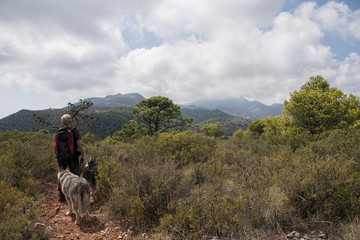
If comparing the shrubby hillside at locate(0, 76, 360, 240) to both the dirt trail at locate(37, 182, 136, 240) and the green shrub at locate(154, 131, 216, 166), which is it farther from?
the green shrub at locate(154, 131, 216, 166)

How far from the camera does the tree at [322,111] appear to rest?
10.3 m

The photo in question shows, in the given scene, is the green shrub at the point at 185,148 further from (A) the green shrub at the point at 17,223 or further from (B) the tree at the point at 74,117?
(B) the tree at the point at 74,117

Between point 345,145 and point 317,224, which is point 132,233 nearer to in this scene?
point 317,224

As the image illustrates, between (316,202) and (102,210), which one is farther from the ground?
(316,202)

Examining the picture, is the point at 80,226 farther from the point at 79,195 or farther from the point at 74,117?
the point at 74,117

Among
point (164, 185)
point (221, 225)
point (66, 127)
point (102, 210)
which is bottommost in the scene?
point (102, 210)

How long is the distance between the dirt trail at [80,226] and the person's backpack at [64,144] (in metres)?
1.05

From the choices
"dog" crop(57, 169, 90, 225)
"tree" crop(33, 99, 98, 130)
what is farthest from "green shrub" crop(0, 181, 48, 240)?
"tree" crop(33, 99, 98, 130)

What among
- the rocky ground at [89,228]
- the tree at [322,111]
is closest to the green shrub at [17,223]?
the rocky ground at [89,228]

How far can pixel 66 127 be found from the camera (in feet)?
13.2

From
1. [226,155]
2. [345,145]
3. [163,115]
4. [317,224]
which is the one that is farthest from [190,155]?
[163,115]

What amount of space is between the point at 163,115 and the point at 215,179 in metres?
18.4

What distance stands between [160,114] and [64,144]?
18.1m

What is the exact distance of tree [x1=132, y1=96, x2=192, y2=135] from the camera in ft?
70.1
